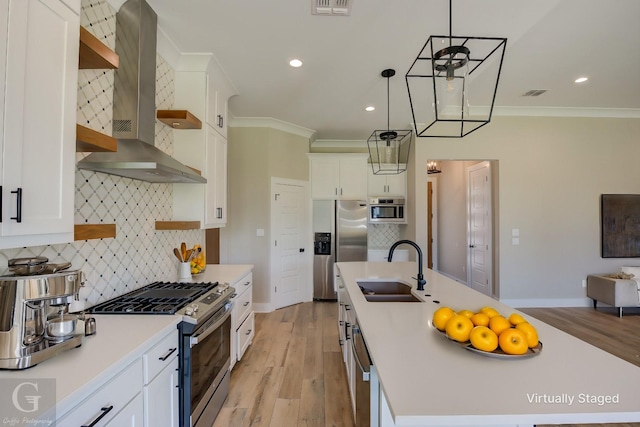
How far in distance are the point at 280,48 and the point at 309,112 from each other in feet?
5.53

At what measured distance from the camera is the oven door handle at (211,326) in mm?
1655

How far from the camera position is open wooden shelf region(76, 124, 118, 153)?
1309mm

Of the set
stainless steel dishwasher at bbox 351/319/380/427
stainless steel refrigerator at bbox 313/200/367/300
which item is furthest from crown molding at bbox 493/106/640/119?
stainless steel dishwasher at bbox 351/319/380/427

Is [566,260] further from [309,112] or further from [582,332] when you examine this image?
[309,112]

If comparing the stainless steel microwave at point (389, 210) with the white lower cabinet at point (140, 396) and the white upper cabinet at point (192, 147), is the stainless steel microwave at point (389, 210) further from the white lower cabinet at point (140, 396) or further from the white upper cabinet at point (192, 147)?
the white lower cabinet at point (140, 396)

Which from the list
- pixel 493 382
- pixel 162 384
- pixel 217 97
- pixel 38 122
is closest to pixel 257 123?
pixel 217 97

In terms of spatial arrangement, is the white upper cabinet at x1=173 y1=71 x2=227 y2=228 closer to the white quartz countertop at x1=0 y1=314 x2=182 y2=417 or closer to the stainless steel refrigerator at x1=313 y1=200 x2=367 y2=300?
the white quartz countertop at x1=0 y1=314 x2=182 y2=417

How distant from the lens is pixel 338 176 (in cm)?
536

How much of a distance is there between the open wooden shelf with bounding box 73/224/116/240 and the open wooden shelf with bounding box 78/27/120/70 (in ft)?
2.64

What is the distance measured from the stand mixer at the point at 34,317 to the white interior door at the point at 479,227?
17.6 feet

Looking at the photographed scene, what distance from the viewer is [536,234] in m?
4.62

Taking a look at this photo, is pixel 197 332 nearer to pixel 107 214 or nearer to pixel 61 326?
pixel 61 326

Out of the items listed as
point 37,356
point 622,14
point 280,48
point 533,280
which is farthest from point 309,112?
point 533,280

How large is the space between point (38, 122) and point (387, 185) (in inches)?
192
